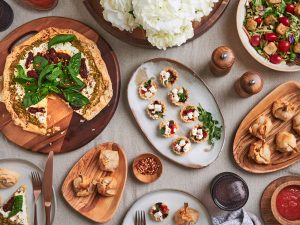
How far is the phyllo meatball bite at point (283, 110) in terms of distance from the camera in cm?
216

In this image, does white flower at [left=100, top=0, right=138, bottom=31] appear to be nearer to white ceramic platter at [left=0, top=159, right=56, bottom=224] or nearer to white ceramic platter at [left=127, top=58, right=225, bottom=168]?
white ceramic platter at [left=127, top=58, right=225, bottom=168]

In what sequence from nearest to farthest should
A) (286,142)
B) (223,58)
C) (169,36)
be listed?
(169,36)
(223,58)
(286,142)

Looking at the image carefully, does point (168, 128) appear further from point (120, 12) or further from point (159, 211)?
point (120, 12)

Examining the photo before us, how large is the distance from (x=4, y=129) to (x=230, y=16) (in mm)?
1081

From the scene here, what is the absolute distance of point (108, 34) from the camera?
2209 mm

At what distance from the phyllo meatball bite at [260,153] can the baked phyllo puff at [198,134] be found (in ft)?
0.66

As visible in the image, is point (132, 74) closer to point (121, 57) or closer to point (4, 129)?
point (121, 57)

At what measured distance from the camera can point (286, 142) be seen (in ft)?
7.04

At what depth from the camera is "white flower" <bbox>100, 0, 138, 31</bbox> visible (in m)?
1.73

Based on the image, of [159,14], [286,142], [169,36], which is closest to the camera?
[159,14]

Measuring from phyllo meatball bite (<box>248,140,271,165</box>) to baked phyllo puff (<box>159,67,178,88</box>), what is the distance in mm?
435

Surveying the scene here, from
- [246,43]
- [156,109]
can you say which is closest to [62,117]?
[156,109]

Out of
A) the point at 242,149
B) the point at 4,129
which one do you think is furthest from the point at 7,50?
the point at 242,149

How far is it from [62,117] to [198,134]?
0.58 metres
